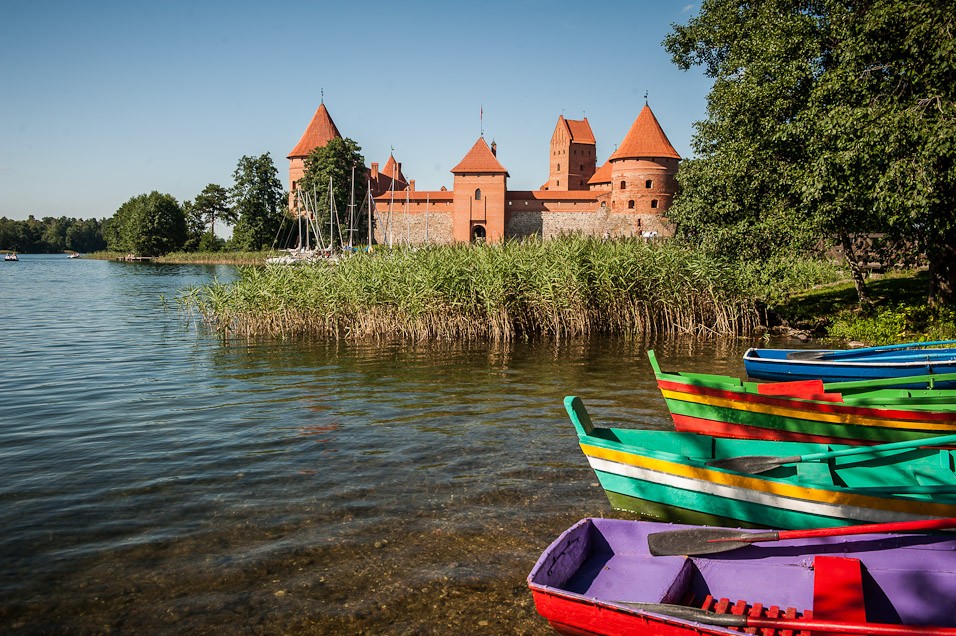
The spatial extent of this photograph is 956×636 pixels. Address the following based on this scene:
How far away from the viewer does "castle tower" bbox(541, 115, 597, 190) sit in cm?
8006

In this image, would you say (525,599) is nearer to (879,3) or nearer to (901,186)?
(901,186)

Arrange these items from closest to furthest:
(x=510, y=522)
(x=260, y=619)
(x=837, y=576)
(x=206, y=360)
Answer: (x=837, y=576), (x=260, y=619), (x=510, y=522), (x=206, y=360)

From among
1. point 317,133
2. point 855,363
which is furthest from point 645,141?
point 855,363

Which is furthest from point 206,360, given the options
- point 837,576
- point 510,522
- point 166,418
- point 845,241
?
point 845,241


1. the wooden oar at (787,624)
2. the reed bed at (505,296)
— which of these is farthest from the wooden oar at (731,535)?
the reed bed at (505,296)

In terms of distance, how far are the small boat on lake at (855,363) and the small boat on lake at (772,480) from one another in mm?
3241

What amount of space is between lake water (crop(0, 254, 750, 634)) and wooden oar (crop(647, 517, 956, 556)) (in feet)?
3.30

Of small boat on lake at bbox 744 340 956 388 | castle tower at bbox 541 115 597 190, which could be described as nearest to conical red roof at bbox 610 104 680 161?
castle tower at bbox 541 115 597 190

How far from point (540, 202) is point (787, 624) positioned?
57.1m

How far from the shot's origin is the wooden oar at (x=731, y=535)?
3410 mm

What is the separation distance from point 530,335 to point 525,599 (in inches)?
471

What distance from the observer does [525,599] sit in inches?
177

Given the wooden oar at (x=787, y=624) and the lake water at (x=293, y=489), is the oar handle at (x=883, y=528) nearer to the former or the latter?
the wooden oar at (x=787, y=624)

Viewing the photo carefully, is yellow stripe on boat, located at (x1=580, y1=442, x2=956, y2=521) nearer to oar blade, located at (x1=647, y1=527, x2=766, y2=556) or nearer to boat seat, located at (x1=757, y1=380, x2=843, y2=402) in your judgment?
oar blade, located at (x1=647, y1=527, x2=766, y2=556)
